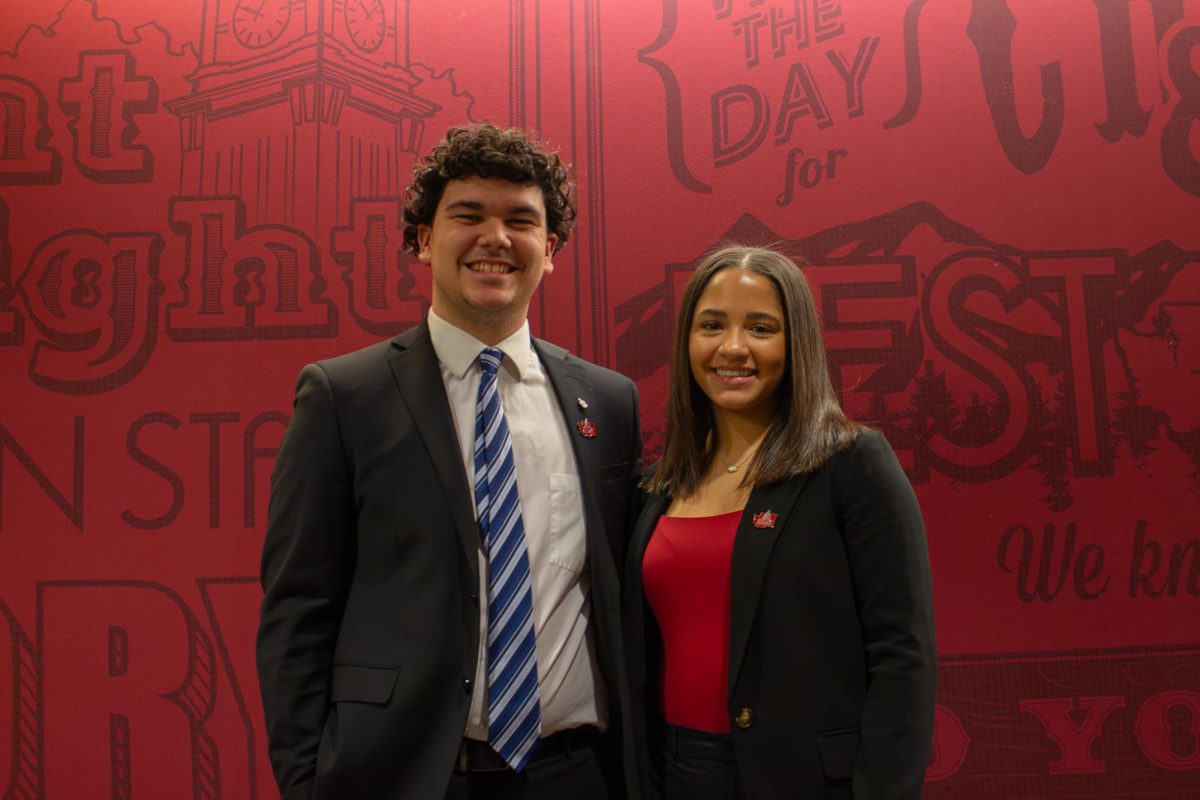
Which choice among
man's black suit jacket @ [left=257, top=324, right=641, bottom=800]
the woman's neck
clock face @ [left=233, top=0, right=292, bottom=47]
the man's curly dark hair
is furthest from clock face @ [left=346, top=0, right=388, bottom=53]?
the woman's neck

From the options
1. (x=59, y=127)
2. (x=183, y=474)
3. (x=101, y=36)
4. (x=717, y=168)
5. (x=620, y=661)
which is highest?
(x=101, y=36)

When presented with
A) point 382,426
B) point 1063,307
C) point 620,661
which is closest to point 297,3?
point 382,426

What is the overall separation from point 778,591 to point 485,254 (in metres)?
0.92

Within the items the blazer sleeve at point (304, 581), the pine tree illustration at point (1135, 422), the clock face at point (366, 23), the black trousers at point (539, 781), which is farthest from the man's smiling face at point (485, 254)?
the pine tree illustration at point (1135, 422)

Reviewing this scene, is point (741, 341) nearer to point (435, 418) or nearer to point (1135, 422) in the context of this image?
point (435, 418)

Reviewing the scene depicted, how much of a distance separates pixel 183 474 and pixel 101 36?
1.38 m

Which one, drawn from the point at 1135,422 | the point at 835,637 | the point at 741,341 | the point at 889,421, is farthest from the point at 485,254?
the point at 1135,422

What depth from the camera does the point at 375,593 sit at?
1.75 m

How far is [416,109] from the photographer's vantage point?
2.71 meters

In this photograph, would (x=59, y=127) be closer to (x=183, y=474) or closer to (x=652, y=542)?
(x=183, y=474)

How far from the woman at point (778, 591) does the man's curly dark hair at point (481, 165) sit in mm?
423

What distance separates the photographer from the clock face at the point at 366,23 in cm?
273

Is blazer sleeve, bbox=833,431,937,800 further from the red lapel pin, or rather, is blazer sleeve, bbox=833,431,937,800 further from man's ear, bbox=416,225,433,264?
man's ear, bbox=416,225,433,264

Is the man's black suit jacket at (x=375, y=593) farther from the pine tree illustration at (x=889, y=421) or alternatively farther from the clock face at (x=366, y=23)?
the clock face at (x=366, y=23)
